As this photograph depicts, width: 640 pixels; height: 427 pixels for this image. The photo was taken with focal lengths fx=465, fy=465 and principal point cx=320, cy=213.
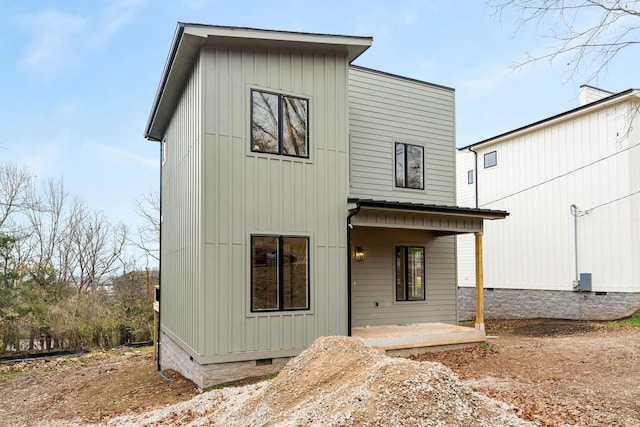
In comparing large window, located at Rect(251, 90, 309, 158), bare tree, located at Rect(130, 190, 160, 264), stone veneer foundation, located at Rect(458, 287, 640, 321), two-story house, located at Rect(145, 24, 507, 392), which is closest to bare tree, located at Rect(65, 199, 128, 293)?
bare tree, located at Rect(130, 190, 160, 264)

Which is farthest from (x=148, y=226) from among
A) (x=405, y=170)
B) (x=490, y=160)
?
(x=490, y=160)

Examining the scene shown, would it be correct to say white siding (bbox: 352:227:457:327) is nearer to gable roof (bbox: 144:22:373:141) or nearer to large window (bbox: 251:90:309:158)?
large window (bbox: 251:90:309:158)

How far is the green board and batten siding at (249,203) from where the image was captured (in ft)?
24.8

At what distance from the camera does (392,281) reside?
1111 cm

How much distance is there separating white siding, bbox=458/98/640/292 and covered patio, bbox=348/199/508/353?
512 centimetres

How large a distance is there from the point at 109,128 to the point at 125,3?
39.4 ft

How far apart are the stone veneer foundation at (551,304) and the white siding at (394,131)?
5872mm

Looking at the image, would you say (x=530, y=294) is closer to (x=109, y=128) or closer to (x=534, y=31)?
(x=534, y=31)

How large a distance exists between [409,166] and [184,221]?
557 cm

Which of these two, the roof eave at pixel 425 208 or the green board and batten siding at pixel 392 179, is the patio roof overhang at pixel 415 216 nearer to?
the roof eave at pixel 425 208

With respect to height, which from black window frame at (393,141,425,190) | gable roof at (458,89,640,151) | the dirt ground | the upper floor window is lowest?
the dirt ground

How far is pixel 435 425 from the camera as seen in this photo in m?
4.01

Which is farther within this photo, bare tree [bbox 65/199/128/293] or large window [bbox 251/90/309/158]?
bare tree [bbox 65/199/128/293]

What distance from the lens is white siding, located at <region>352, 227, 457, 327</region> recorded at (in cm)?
1073
